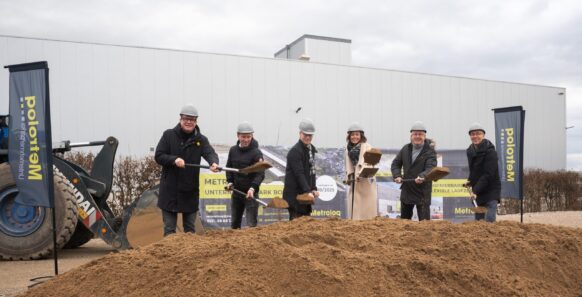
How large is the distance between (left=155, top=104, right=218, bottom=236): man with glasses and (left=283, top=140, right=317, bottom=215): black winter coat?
3.68 feet

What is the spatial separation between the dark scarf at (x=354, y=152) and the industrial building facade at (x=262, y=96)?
7410mm

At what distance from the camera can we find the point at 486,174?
743 centimetres

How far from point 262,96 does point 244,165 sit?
1322cm

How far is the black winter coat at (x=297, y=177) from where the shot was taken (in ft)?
21.9

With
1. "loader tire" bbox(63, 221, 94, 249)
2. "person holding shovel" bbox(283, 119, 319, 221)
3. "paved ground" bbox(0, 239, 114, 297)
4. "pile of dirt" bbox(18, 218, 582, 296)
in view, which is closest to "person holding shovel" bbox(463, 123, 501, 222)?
"person holding shovel" bbox(283, 119, 319, 221)

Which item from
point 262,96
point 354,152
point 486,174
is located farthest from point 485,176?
point 262,96

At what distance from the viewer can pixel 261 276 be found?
349 cm

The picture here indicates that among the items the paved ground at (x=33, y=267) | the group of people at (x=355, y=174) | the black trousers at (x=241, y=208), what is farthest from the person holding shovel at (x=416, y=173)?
the paved ground at (x=33, y=267)

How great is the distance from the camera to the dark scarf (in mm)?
7078

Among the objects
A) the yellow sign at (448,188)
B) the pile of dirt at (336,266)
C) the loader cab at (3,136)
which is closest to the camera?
the pile of dirt at (336,266)

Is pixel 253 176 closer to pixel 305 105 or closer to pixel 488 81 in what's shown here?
pixel 305 105

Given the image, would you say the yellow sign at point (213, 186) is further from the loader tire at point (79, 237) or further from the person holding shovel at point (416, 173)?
the person holding shovel at point (416, 173)

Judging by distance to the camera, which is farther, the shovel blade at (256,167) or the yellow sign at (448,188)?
the yellow sign at (448,188)

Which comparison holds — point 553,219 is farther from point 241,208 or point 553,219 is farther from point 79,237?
point 79,237
